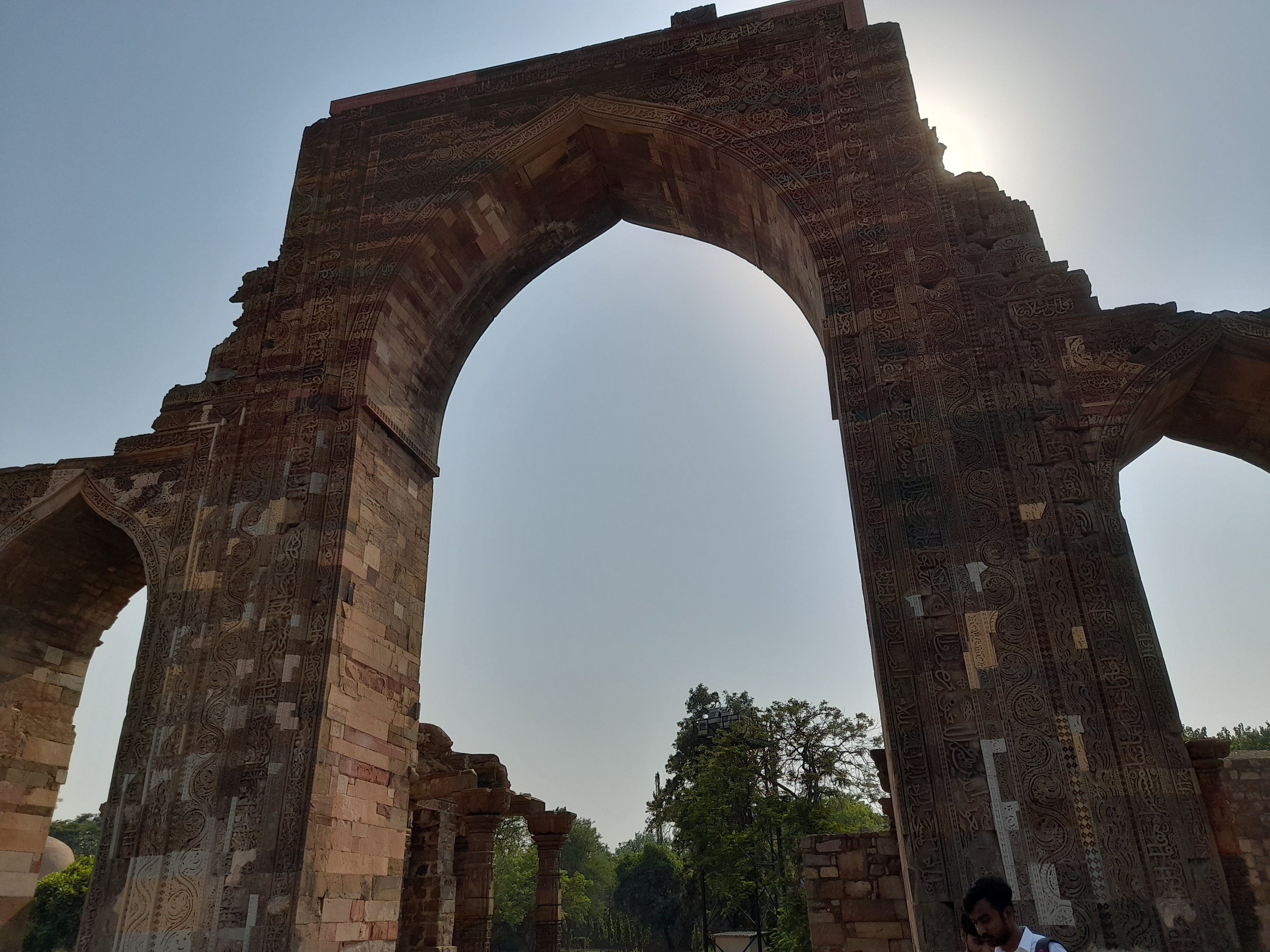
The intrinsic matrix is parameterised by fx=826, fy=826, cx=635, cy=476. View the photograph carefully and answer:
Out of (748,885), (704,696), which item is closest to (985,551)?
(748,885)

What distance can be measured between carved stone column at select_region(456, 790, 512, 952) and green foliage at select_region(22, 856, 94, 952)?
41.0 feet

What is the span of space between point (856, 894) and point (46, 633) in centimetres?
847

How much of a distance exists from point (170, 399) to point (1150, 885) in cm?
925

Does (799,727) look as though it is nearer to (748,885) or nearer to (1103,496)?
(748,885)

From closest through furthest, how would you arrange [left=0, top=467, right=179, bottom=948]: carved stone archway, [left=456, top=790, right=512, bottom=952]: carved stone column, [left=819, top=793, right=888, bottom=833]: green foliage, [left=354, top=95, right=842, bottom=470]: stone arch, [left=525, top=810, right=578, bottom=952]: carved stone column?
[left=0, top=467, right=179, bottom=948]: carved stone archway → [left=354, top=95, right=842, bottom=470]: stone arch → [left=456, top=790, right=512, bottom=952]: carved stone column → [left=525, top=810, right=578, bottom=952]: carved stone column → [left=819, top=793, right=888, bottom=833]: green foliage

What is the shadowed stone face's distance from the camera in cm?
542

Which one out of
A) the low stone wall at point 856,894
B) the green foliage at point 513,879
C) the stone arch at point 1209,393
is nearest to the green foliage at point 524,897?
the green foliage at point 513,879

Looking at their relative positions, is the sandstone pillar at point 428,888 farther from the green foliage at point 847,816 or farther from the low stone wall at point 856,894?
the green foliage at point 847,816

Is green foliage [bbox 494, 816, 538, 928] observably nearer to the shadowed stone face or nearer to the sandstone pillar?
the sandstone pillar

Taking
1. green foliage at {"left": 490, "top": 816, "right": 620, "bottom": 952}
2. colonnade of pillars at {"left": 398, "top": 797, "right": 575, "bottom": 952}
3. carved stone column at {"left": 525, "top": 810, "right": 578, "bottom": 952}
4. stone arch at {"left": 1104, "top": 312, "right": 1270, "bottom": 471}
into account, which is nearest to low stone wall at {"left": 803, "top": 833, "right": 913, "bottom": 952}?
stone arch at {"left": 1104, "top": 312, "right": 1270, "bottom": 471}

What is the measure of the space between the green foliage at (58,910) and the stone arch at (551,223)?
17887 mm

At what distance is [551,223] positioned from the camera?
1029 cm

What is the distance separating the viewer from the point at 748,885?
62.9 feet

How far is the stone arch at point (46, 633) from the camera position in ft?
26.3
